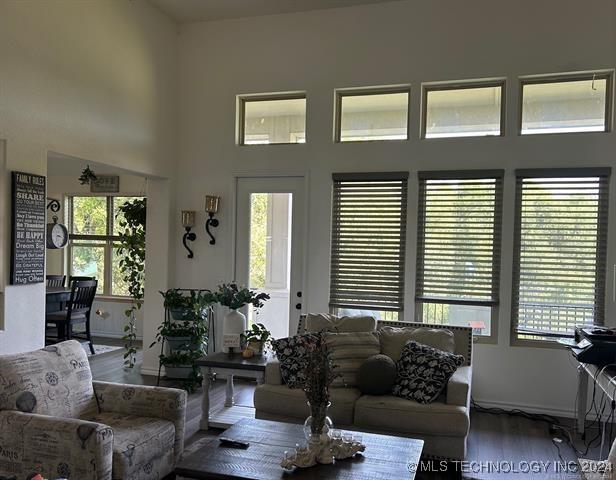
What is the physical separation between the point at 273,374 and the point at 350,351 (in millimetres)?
587

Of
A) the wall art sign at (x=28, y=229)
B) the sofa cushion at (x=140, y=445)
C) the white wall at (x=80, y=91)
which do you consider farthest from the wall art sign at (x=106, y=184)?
the sofa cushion at (x=140, y=445)

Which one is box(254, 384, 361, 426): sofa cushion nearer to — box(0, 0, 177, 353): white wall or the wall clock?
box(0, 0, 177, 353): white wall

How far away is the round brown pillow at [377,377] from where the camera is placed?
3.38 metres

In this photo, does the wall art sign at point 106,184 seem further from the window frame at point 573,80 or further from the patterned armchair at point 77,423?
the window frame at point 573,80

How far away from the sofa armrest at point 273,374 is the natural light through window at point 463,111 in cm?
258

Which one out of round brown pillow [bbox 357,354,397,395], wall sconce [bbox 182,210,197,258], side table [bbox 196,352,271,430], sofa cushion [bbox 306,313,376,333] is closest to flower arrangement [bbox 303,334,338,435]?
round brown pillow [bbox 357,354,397,395]

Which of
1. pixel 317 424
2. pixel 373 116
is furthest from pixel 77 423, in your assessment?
pixel 373 116

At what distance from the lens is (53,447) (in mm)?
2428

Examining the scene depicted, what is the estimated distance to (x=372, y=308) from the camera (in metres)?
4.82

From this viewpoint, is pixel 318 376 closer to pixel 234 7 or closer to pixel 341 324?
pixel 341 324

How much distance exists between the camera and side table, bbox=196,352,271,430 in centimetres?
369

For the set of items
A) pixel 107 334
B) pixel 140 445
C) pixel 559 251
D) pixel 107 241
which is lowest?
pixel 107 334

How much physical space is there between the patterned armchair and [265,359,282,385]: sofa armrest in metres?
0.74

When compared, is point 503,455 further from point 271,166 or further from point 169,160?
point 169,160
